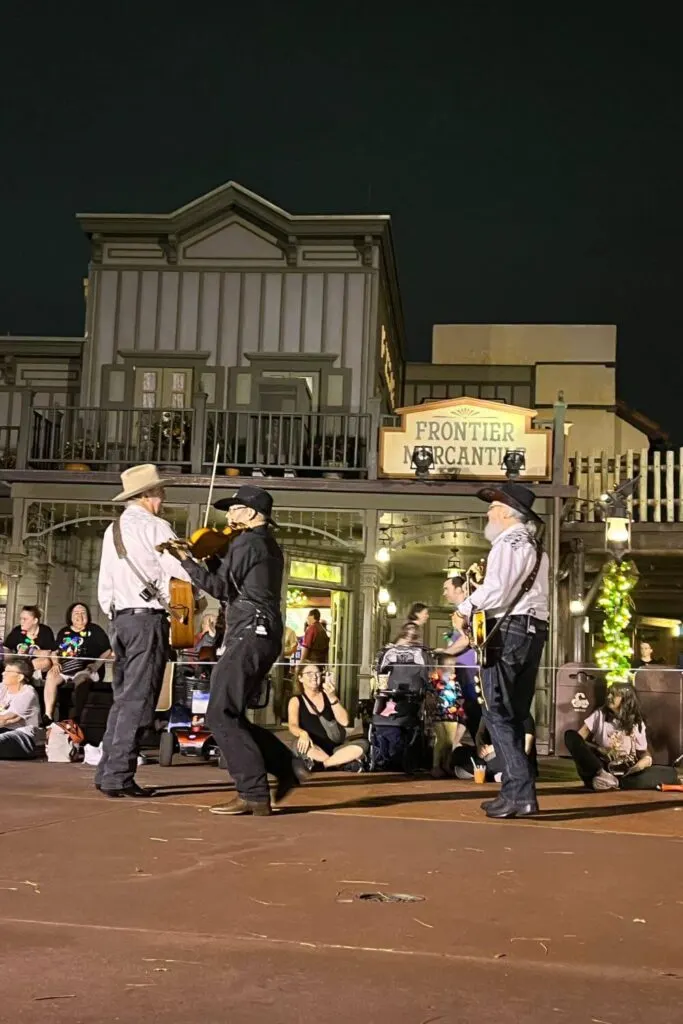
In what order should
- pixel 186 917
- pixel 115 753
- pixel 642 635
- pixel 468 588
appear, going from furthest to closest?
pixel 642 635, pixel 468 588, pixel 115 753, pixel 186 917

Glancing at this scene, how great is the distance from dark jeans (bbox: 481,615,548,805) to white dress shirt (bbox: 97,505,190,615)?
73.8 inches

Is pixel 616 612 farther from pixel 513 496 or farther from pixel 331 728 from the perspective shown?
pixel 513 496

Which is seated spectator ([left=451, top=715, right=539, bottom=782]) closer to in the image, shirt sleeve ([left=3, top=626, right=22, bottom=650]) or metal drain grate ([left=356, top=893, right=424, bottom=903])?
metal drain grate ([left=356, top=893, right=424, bottom=903])

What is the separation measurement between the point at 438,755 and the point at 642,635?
642 inches

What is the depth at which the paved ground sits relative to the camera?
2.45 metres

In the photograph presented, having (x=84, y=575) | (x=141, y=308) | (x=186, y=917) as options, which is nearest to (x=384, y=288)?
(x=141, y=308)

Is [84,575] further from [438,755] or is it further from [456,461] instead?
[438,755]

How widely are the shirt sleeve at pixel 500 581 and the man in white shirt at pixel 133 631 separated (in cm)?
172

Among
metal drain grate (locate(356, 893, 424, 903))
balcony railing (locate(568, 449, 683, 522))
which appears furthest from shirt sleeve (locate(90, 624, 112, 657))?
balcony railing (locate(568, 449, 683, 522))

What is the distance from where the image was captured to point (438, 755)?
28.8 feet

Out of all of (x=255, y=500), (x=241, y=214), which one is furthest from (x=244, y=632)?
(x=241, y=214)

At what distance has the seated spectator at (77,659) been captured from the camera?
380 inches

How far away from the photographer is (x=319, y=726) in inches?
343

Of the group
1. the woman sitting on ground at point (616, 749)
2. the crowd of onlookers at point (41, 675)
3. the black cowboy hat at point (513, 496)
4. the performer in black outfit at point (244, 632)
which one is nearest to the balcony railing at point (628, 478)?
the woman sitting on ground at point (616, 749)
